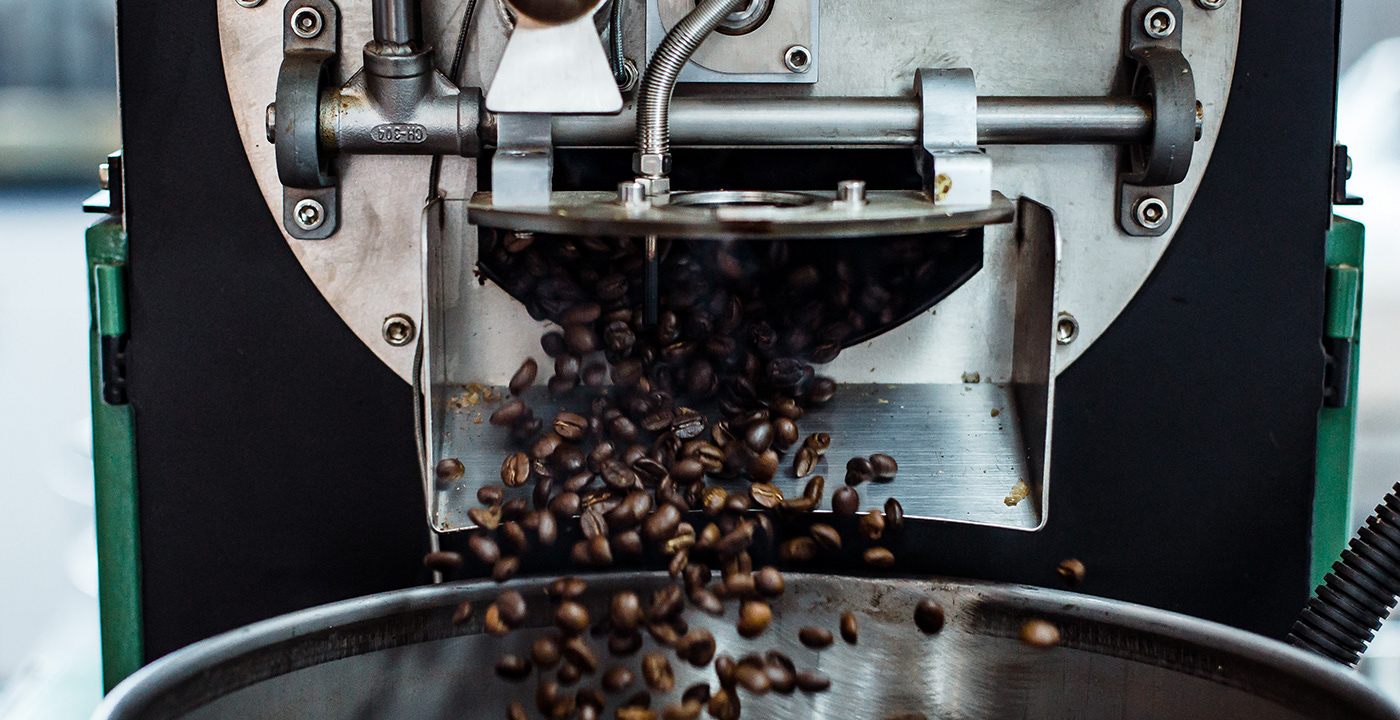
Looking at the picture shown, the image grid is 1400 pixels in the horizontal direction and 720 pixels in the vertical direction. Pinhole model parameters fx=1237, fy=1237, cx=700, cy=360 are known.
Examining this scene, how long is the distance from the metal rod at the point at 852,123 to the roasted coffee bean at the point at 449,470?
223 millimetres

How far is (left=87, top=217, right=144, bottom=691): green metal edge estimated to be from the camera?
888 mm

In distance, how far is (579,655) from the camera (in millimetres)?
795

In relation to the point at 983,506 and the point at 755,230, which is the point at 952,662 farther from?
the point at 755,230

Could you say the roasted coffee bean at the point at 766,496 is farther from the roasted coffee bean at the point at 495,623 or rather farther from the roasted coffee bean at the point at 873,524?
the roasted coffee bean at the point at 495,623

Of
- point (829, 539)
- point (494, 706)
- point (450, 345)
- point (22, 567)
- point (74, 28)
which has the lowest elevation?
point (22, 567)

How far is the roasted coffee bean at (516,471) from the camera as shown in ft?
2.70

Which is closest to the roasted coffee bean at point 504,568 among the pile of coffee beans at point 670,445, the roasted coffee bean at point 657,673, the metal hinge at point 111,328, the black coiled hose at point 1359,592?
the pile of coffee beans at point 670,445

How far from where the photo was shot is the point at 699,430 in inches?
33.5

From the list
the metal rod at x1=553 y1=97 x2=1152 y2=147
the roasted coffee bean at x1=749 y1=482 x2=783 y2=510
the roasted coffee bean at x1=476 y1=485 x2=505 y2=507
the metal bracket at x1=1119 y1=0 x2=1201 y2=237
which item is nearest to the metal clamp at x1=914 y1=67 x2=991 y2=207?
the metal rod at x1=553 y1=97 x2=1152 y2=147

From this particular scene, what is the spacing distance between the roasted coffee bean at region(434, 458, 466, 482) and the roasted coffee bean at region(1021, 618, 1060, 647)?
39cm

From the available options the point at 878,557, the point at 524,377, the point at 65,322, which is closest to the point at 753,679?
the point at 878,557

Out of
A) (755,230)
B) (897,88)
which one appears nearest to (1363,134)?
(897,88)

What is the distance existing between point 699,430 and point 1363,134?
477 centimetres

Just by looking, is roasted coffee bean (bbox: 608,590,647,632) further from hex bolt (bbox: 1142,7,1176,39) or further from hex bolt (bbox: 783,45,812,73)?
hex bolt (bbox: 1142,7,1176,39)
